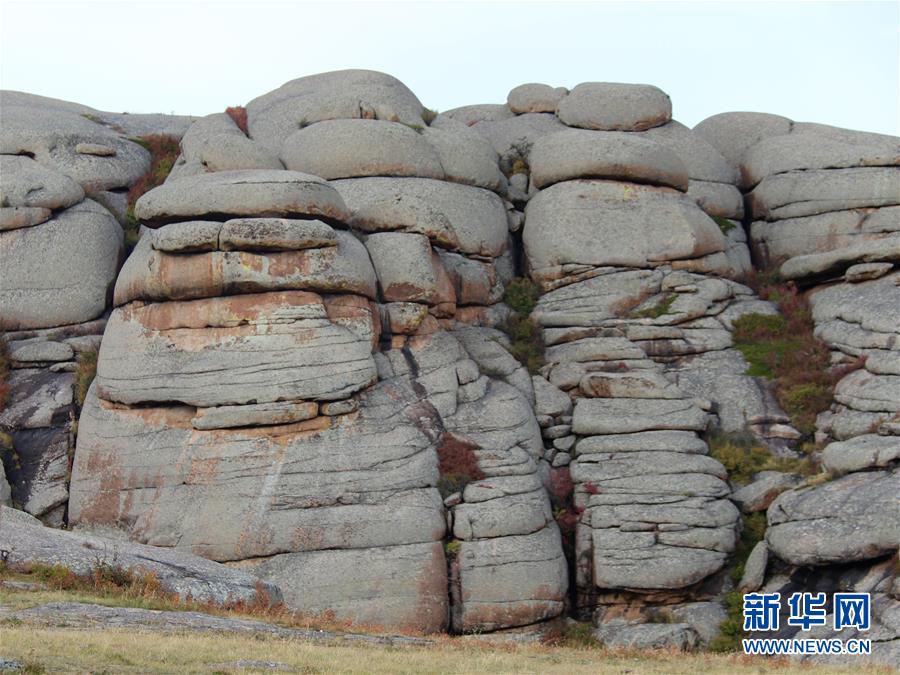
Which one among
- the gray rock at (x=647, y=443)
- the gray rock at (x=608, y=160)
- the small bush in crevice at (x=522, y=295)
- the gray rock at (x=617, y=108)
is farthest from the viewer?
the gray rock at (x=617, y=108)

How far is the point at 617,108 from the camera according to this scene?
47.1 metres

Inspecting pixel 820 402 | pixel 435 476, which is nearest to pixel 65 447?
pixel 435 476

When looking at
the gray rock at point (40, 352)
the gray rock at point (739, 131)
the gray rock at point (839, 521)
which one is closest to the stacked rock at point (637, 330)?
the gray rock at point (839, 521)

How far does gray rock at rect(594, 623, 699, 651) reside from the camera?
2928 centimetres

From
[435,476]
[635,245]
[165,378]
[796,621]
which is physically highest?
[635,245]

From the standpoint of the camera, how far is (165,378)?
33188 millimetres

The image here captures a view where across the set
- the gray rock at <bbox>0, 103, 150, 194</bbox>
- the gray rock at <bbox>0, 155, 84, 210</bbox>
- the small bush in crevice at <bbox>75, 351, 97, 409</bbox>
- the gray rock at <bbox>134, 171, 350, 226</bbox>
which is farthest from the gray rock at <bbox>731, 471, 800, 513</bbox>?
the gray rock at <bbox>0, 103, 150, 194</bbox>

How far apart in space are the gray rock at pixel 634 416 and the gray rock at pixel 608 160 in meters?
9.63

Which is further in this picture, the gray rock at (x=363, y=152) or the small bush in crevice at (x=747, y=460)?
the gray rock at (x=363, y=152)

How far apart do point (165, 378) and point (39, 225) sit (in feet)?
32.3

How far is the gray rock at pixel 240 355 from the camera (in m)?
32.5

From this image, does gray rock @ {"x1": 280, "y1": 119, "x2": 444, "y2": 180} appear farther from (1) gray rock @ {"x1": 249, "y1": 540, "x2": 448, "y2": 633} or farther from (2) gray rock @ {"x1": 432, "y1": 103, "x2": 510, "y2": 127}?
(1) gray rock @ {"x1": 249, "y1": 540, "x2": 448, "y2": 633}

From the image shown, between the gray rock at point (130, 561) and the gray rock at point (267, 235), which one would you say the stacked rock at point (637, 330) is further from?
the gray rock at point (130, 561)

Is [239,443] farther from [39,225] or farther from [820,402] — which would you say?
[820,402]
